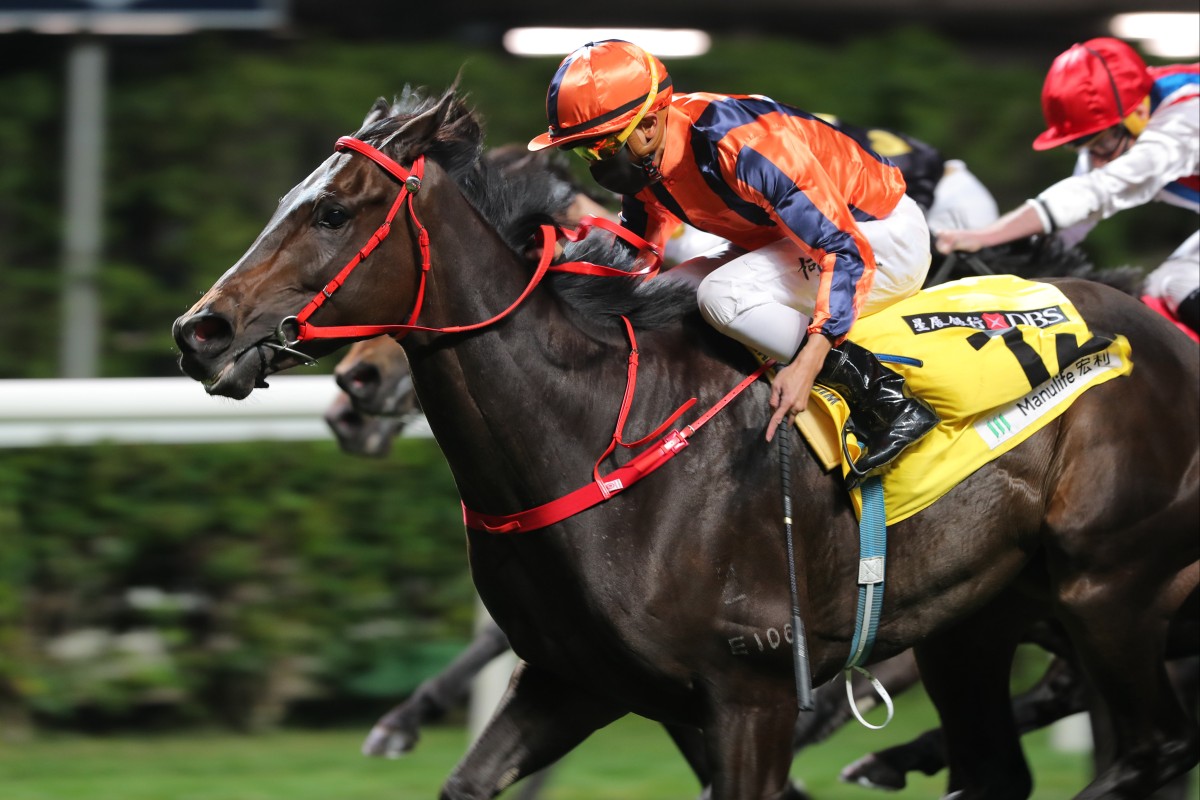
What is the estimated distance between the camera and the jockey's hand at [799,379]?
3.42m

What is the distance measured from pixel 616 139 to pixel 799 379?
0.59 meters

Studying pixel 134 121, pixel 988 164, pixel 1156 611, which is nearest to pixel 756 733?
pixel 1156 611

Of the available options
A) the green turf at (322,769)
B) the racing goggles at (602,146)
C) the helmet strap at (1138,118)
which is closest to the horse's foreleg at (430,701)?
the green turf at (322,769)

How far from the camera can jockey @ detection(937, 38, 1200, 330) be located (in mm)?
4402

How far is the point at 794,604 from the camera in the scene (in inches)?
138

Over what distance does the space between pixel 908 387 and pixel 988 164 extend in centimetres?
343

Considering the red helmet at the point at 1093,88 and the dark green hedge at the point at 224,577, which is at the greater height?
the red helmet at the point at 1093,88

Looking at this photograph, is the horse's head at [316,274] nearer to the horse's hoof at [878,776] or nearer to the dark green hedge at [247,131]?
the horse's hoof at [878,776]

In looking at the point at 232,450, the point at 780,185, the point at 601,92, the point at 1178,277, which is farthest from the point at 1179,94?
the point at 232,450

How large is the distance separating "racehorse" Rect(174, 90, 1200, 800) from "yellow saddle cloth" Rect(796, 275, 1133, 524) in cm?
5

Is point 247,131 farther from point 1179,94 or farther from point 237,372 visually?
point 237,372

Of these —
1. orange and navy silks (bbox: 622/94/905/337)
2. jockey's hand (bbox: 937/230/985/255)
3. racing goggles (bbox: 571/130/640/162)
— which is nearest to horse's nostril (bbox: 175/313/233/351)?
racing goggles (bbox: 571/130/640/162)

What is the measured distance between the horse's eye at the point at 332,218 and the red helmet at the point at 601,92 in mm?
468

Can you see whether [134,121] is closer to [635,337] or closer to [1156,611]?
[635,337]
